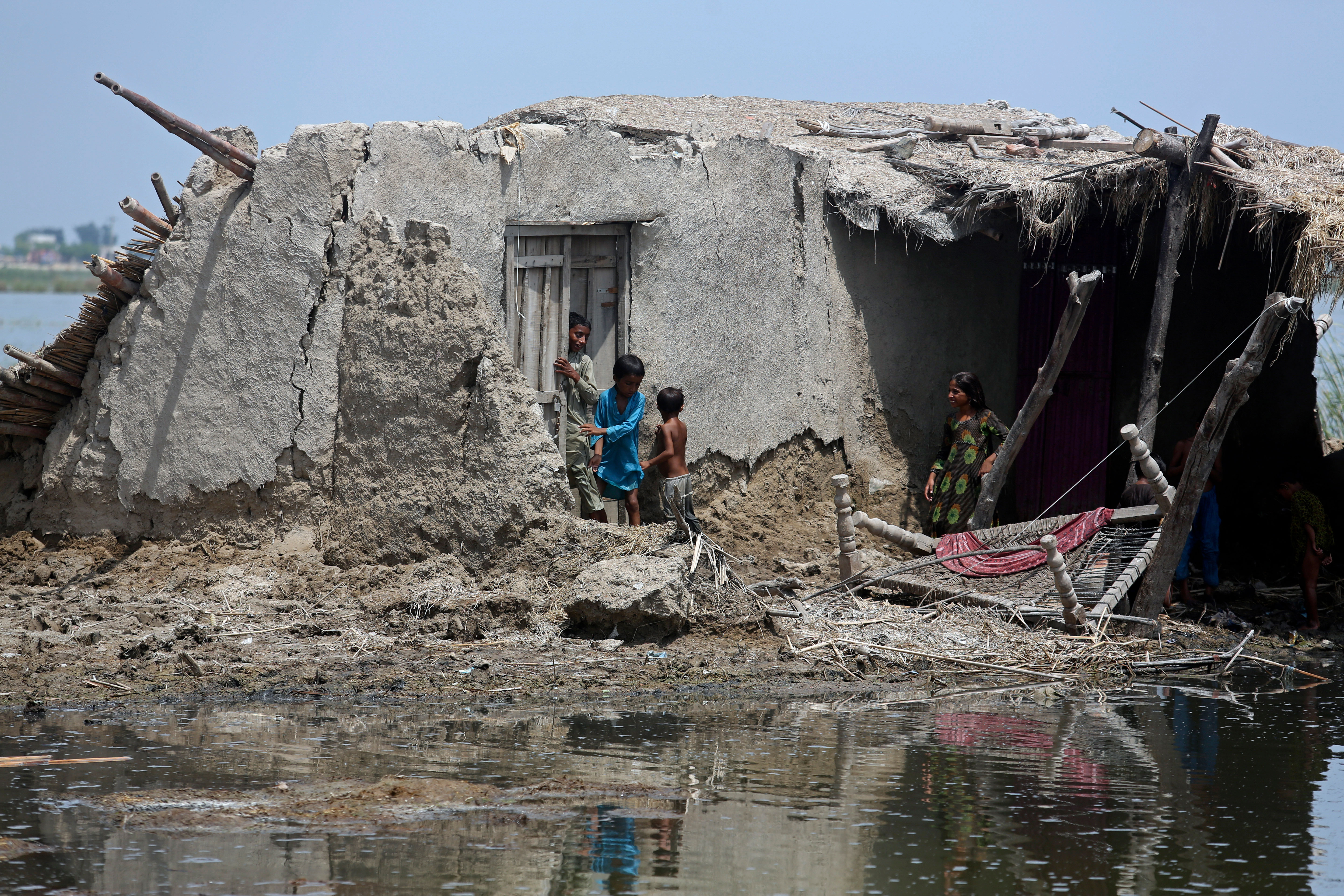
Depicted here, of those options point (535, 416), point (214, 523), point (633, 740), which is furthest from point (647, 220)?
point (633, 740)

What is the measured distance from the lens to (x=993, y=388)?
972 centimetres

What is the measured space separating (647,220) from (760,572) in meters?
2.11

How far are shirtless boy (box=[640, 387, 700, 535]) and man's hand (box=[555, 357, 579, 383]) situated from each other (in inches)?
18.7

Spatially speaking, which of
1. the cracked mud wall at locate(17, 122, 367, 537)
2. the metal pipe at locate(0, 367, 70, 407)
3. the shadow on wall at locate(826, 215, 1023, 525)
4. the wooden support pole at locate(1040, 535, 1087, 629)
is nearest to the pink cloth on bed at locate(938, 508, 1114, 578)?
the wooden support pole at locate(1040, 535, 1087, 629)

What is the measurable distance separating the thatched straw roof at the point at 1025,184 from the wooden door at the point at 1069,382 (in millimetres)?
340

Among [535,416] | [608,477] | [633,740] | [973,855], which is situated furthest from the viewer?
[608,477]

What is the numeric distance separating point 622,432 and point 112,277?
→ 277 centimetres

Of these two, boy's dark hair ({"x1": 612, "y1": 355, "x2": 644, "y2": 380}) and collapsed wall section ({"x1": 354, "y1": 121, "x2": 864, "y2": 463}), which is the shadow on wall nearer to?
collapsed wall section ({"x1": 354, "y1": 121, "x2": 864, "y2": 463})

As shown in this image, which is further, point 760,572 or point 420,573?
point 760,572

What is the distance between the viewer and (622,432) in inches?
298

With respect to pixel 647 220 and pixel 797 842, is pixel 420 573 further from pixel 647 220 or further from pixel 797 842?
pixel 797 842

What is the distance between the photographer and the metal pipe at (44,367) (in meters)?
7.26

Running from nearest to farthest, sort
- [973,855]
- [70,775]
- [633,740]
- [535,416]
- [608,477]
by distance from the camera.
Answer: [973,855]
[70,775]
[633,740]
[535,416]
[608,477]

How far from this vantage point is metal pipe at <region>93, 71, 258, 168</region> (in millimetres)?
6465
